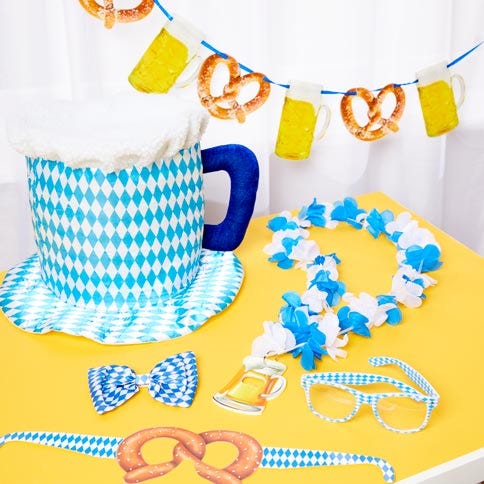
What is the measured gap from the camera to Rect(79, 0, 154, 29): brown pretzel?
0.86m

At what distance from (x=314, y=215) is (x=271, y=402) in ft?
1.30

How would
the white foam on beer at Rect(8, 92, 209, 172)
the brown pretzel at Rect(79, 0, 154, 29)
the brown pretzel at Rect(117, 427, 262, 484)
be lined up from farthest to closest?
the brown pretzel at Rect(79, 0, 154, 29) → the white foam on beer at Rect(8, 92, 209, 172) → the brown pretzel at Rect(117, 427, 262, 484)

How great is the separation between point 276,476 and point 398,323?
260 millimetres

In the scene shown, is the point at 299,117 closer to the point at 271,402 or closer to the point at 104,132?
the point at 104,132

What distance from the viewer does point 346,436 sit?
0.57 meters

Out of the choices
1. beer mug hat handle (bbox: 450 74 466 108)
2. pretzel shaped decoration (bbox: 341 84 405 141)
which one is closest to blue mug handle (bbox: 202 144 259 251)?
pretzel shaped decoration (bbox: 341 84 405 141)

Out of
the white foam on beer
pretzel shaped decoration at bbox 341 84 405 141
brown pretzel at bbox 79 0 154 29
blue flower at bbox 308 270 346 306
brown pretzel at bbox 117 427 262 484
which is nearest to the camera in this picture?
brown pretzel at bbox 117 427 262 484

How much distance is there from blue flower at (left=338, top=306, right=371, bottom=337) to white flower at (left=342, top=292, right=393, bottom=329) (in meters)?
0.01

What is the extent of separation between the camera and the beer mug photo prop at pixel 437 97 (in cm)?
95

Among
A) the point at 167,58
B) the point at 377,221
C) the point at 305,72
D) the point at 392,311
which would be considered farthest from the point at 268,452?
the point at 305,72

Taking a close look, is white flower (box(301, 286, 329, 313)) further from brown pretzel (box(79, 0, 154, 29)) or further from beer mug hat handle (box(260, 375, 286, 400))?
brown pretzel (box(79, 0, 154, 29))

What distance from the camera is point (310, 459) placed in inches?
21.3

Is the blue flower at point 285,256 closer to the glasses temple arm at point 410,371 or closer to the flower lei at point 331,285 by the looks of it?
the flower lei at point 331,285

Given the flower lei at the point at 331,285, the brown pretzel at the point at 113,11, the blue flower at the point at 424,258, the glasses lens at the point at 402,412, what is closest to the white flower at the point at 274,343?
the flower lei at the point at 331,285
